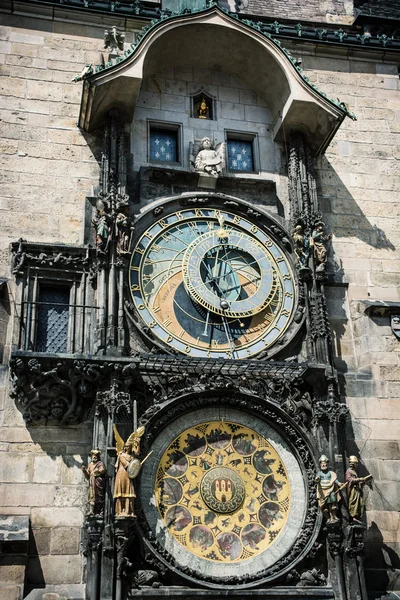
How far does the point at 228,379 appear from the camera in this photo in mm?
9867

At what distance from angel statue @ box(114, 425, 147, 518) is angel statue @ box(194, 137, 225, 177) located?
12.0 feet

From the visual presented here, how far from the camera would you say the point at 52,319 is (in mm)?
10195

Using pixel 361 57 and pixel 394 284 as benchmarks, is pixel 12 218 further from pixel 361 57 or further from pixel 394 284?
pixel 361 57

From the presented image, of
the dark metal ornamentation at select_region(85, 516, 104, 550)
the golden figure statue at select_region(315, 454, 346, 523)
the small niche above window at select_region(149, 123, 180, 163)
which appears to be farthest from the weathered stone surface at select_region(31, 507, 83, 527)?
the small niche above window at select_region(149, 123, 180, 163)

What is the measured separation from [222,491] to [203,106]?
16.8ft

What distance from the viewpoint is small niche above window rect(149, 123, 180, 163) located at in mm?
11422

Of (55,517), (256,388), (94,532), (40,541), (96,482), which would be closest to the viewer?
(94,532)

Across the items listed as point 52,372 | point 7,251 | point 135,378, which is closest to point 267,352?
point 135,378

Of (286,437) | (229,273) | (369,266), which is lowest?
(286,437)

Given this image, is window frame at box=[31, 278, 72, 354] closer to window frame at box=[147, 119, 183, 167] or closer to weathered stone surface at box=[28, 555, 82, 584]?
window frame at box=[147, 119, 183, 167]

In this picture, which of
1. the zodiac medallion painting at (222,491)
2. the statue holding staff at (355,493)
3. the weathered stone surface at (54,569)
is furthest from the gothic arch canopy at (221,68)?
the weathered stone surface at (54,569)

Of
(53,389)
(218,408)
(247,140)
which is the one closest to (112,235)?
(53,389)

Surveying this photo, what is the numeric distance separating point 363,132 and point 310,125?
42.3 inches

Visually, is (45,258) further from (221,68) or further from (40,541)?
(221,68)
